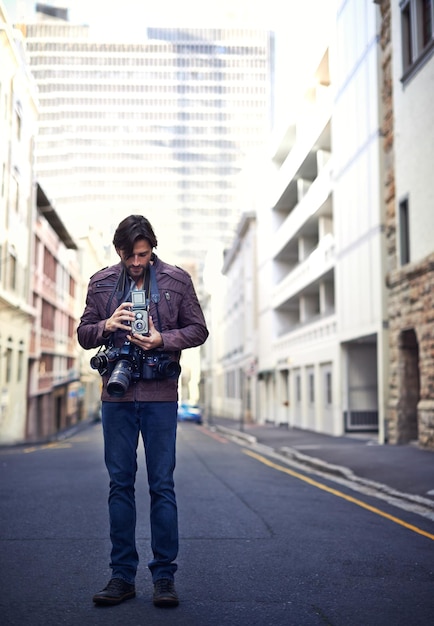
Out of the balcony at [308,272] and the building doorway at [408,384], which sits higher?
the balcony at [308,272]

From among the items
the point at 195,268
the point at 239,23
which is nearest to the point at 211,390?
the point at 195,268

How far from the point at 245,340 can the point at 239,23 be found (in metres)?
122

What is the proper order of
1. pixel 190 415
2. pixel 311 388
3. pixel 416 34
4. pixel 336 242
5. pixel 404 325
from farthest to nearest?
pixel 190 415
pixel 311 388
pixel 336 242
pixel 404 325
pixel 416 34

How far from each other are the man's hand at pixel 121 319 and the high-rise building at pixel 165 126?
147367mm

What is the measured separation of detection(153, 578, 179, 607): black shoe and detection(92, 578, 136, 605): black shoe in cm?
16

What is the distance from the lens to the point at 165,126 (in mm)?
156625

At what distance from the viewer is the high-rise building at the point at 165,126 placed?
502ft

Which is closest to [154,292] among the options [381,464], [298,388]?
[381,464]

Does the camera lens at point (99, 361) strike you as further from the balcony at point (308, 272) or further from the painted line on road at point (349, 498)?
the balcony at point (308, 272)

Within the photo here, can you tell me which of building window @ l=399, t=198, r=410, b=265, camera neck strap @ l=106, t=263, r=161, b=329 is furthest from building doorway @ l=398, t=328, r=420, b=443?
camera neck strap @ l=106, t=263, r=161, b=329

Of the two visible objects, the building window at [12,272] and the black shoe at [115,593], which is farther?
the building window at [12,272]

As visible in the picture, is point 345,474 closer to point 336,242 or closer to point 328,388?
point 336,242

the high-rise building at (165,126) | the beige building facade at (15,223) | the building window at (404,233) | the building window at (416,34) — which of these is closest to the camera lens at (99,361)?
the building window at (416,34)

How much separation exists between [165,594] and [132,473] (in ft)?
2.14
